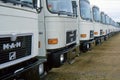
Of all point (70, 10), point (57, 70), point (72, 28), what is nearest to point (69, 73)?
point (57, 70)

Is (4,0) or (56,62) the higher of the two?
(4,0)

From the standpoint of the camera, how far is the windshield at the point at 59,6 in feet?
25.5

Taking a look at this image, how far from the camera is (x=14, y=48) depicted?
4.97 metres

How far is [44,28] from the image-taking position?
7512mm

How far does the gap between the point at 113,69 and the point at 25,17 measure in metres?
5.51

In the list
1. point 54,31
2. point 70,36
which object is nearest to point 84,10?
point 70,36

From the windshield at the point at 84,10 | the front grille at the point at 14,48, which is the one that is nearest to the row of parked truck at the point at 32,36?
the front grille at the point at 14,48

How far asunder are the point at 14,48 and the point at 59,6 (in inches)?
137

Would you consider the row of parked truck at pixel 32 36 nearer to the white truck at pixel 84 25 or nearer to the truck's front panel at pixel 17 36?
the truck's front panel at pixel 17 36

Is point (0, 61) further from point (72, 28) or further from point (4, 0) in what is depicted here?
point (72, 28)

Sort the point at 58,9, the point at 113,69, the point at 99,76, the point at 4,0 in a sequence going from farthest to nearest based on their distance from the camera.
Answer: the point at 113,69, the point at 99,76, the point at 58,9, the point at 4,0

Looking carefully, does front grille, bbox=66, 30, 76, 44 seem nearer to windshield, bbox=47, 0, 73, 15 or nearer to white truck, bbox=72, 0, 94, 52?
windshield, bbox=47, 0, 73, 15

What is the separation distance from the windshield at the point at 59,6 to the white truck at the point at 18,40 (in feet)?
5.57

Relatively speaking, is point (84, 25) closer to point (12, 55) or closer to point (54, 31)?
point (54, 31)
